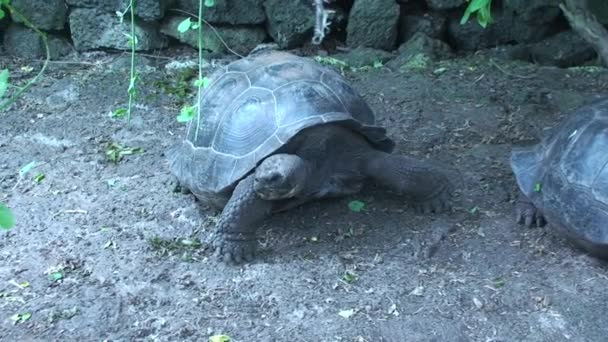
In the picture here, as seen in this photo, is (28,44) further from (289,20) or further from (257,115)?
(257,115)

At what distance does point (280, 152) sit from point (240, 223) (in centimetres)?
34

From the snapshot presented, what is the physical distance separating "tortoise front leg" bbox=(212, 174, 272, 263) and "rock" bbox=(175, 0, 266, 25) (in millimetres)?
2398

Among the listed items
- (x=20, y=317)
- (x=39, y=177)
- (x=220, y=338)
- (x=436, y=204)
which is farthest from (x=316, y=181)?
(x=39, y=177)

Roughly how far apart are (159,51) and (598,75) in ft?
9.92

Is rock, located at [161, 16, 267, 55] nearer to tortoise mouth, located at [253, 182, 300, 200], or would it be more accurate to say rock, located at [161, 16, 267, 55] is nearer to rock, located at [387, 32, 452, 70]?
rock, located at [387, 32, 452, 70]

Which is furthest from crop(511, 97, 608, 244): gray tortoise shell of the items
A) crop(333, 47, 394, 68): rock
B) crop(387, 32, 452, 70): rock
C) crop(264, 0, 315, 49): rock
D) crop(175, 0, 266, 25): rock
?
crop(175, 0, 266, 25): rock

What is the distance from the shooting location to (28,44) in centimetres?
536

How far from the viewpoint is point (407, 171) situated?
10.9 feet

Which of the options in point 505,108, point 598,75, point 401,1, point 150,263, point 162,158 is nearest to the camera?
point 150,263

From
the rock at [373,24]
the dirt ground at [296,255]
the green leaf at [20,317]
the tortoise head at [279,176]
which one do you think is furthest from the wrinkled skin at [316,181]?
the rock at [373,24]

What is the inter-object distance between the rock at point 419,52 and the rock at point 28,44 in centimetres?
237

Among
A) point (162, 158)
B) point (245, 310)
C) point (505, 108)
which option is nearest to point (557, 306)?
point (245, 310)

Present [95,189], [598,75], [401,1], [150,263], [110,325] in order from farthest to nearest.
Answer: [401,1] → [598,75] → [95,189] → [150,263] → [110,325]

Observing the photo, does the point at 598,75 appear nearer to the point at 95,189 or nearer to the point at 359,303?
the point at 359,303
